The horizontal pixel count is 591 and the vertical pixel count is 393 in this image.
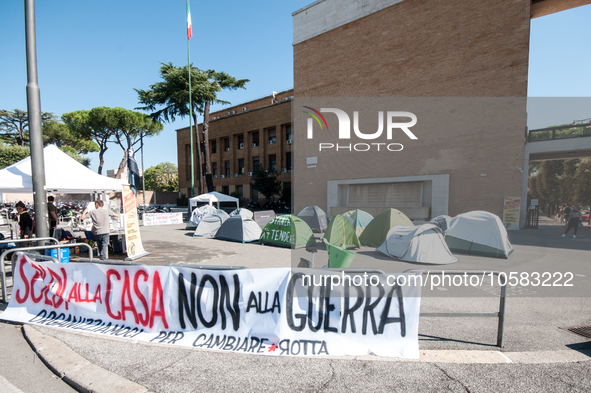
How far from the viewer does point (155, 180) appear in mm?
74188

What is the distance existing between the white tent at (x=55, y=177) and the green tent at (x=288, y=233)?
5.39m

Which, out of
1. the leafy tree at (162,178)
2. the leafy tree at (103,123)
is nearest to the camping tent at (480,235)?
the leafy tree at (103,123)

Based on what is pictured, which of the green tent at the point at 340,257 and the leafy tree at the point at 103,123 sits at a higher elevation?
the leafy tree at the point at 103,123

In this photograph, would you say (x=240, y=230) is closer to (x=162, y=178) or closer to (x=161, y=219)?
(x=161, y=219)

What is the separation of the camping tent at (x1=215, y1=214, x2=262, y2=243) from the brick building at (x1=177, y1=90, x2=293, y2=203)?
22379 millimetres

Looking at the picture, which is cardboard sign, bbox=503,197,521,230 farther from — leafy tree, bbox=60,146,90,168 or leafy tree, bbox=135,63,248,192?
leafy tree, bbox=60,146,90,168

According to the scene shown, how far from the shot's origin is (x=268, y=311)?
11.2ft

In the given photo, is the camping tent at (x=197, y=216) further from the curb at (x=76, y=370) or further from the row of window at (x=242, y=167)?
the row of window at (x=242, y=167)

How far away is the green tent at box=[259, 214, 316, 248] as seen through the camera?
10.6 metres

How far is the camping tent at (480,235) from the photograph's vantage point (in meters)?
8.94

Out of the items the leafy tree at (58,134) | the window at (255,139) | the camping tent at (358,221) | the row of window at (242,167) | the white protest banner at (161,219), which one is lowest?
the white protest banner at (161,219)

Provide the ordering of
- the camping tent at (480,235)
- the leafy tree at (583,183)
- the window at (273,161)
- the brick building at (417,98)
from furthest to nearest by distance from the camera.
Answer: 1. the window at (273,161)
2. the brick building at (417,98)
3. the leafy tree at (583,183)
4. the camping tent at (480,235)

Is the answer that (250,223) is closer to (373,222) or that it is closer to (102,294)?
(373,222)

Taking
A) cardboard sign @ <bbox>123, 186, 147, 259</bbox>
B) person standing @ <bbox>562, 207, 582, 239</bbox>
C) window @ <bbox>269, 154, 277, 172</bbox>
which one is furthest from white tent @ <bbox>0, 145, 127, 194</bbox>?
window @ <bbox>269, 154, 277, 172</bbox>
